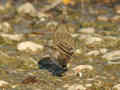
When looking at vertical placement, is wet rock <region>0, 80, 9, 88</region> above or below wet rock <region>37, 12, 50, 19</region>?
below

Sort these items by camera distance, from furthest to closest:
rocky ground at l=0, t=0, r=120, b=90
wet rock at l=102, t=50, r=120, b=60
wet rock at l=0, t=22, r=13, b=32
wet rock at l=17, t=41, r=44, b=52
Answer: wet rock at l=0, t=22, r=13, b=32, wet rock at l=17, t=41, r=44, b=52, wet rock at l=102, t=50, r=120, b=60, rocky ground at l=0, t=0, r=120, b=90

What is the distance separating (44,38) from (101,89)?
12.1ft

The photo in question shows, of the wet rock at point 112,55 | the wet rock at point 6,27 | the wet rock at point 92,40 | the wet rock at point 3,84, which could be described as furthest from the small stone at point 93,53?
the wet rock at point 6,27

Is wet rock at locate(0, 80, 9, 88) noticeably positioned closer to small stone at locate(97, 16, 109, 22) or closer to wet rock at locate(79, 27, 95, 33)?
wet rock at locate(79, 27, 95, 33)

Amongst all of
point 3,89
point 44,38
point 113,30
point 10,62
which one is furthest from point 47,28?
point 3,89

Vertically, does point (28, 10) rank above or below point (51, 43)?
above

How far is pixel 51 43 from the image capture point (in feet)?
27.2

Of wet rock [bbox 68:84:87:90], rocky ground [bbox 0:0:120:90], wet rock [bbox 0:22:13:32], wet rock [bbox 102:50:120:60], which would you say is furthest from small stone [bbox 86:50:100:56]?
wet rock [bbox 0:22:13:32]

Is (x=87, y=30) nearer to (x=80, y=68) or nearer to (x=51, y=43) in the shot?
(x=51, y=43)

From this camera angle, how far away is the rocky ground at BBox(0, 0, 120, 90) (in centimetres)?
583

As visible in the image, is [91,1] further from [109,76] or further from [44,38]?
[109,76]

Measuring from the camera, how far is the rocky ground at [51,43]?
19.1 ft

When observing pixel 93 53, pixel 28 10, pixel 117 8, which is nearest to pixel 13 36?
pixel 93 53

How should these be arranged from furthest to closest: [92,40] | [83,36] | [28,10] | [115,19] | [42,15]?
[28,10] → [42,15] → [115,19] → [83,36] → [92,40]
